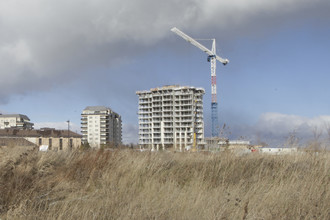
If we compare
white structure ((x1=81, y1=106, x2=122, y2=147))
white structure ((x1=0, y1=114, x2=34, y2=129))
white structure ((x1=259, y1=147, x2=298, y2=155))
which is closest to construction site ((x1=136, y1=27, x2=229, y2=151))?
white structure ((x1=81, y1=106, x2=122, y2=147))

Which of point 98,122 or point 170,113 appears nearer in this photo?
point 170,113

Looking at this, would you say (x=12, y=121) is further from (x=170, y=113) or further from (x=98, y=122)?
(x=170, y=113)

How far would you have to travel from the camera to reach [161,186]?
5.72 m

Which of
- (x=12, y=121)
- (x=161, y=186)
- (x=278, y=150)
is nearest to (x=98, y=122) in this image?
(x=12, y=121)

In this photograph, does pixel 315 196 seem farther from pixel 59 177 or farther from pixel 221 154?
pixel 59 177

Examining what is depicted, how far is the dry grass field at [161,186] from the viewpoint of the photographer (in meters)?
4.25

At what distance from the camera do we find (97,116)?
16850cm

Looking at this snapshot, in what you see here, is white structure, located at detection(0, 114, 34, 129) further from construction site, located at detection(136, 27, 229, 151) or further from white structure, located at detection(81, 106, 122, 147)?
construction site, located at detection(136, 27, 229, 151)

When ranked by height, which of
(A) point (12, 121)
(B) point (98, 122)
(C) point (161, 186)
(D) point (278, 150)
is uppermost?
(A) point (12, 121)

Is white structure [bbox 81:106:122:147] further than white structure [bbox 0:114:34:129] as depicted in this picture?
No

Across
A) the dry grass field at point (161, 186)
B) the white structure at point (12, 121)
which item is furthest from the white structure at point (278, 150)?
the white structure at point (12, 121)

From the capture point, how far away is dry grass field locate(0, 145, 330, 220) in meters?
4.25

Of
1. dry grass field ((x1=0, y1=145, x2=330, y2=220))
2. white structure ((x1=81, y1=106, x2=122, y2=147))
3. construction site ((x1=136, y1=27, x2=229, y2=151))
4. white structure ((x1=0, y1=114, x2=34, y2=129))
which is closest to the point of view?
dry grass field ((x1=0, y1=145, x2=330, y2=220))

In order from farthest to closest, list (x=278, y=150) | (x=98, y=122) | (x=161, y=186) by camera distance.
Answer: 1. (x=98, y=122)
2. (x=278, y=150)
3. (x=161, y=186)
